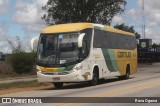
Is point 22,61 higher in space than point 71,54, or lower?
lower

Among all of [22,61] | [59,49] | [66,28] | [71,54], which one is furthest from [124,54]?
[22,61]

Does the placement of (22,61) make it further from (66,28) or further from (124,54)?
(66,28)

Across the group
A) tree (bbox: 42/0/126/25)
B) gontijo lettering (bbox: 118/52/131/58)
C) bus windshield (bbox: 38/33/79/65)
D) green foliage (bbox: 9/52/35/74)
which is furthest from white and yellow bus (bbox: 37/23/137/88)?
tree (bbox: 42/0/126/25)

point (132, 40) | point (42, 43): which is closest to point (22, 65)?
point (132, 40)

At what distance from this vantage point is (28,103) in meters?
17.2

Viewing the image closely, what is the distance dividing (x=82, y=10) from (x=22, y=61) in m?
27.3

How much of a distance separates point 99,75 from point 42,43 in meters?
4.35

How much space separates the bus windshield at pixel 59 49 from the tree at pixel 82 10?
45185 millimetres

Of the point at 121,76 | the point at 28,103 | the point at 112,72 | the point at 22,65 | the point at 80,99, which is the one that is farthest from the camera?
the point at 22,65

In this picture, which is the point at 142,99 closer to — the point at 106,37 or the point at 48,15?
the point at 106,37

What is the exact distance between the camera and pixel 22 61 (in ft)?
152

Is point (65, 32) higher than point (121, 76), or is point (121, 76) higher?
point (65, 32)

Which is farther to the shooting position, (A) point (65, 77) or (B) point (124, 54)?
(B) point (124, 54)

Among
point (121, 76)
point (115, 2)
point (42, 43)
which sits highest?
point (115, 2)
